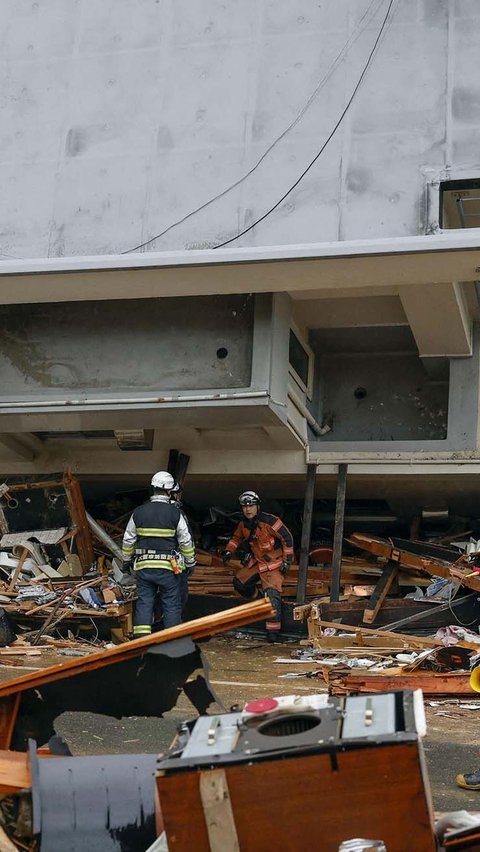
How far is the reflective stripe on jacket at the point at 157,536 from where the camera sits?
37.4 feet

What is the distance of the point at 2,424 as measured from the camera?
42.4 ft

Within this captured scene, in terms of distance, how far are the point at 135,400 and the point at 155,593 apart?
2284 mm

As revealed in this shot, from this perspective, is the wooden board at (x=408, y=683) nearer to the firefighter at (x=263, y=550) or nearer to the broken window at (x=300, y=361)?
the firefighter at (x=263, y=550)

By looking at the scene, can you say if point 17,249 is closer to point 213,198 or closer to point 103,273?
point 103,273

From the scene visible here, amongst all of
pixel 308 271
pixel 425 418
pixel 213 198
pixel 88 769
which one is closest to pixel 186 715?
pixel 88 769

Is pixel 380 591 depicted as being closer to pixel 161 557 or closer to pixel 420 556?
pixel 420 556

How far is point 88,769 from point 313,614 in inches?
301

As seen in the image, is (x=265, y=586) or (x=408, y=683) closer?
(x=408, y=683)

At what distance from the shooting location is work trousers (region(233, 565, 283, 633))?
493 inches

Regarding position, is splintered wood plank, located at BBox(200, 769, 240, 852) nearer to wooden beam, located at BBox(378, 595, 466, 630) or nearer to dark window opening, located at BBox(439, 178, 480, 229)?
dark window opening, located at BBox(439, 178, 480, 229)

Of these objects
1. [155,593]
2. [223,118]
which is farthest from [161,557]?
[223,118]

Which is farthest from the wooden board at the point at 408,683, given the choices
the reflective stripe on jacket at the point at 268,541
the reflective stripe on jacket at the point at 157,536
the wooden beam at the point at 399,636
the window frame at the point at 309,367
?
the window frame at the point at 309,367

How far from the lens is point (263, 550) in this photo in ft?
42.1

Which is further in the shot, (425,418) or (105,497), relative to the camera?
(105,497)
